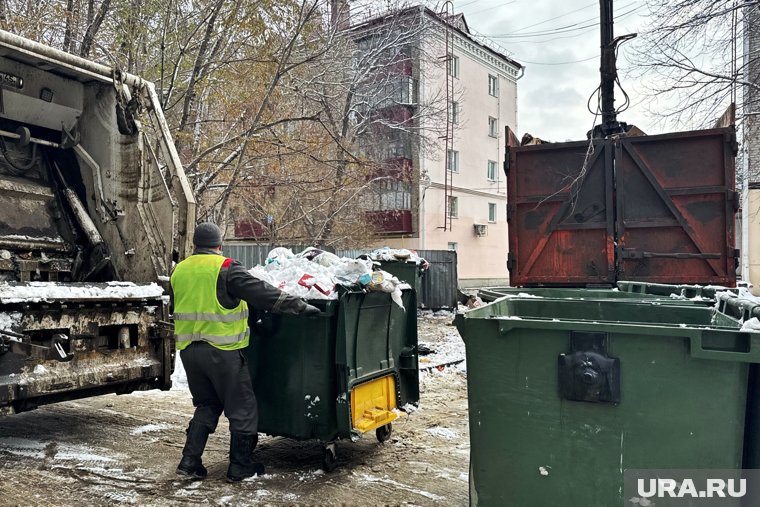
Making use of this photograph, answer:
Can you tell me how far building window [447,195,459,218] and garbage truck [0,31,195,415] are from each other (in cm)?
1907

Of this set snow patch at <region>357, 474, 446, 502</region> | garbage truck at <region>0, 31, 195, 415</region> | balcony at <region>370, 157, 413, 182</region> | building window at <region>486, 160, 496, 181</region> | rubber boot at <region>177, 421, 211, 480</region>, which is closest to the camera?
snow patch at <region>357, 474, 446, 502</region>

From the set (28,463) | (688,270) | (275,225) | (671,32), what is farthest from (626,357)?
(275,225)

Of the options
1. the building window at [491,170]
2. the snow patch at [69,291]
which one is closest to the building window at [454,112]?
the building window at [491,170]

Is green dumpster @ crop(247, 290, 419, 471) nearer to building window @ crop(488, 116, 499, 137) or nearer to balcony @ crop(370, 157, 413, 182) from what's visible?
balcony @ crop(370, 157, 413, 182)

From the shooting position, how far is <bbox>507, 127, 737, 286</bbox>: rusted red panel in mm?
5645

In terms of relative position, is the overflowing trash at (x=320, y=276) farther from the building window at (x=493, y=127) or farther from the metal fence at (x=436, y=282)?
the building window at (x=493, y=127)

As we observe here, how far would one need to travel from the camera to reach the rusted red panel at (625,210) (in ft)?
18.5

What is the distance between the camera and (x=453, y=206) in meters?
24.1

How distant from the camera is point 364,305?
375 cm

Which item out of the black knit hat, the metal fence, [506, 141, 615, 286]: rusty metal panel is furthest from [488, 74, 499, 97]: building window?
the black knit hat

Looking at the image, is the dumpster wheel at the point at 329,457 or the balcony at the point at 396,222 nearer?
the dumpster wheel at the point at 329,457

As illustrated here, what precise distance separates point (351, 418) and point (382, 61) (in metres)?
15.4

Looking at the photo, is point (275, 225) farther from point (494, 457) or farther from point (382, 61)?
point (494, 457)

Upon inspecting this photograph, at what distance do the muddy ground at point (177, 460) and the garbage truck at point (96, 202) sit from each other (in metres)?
0.48
